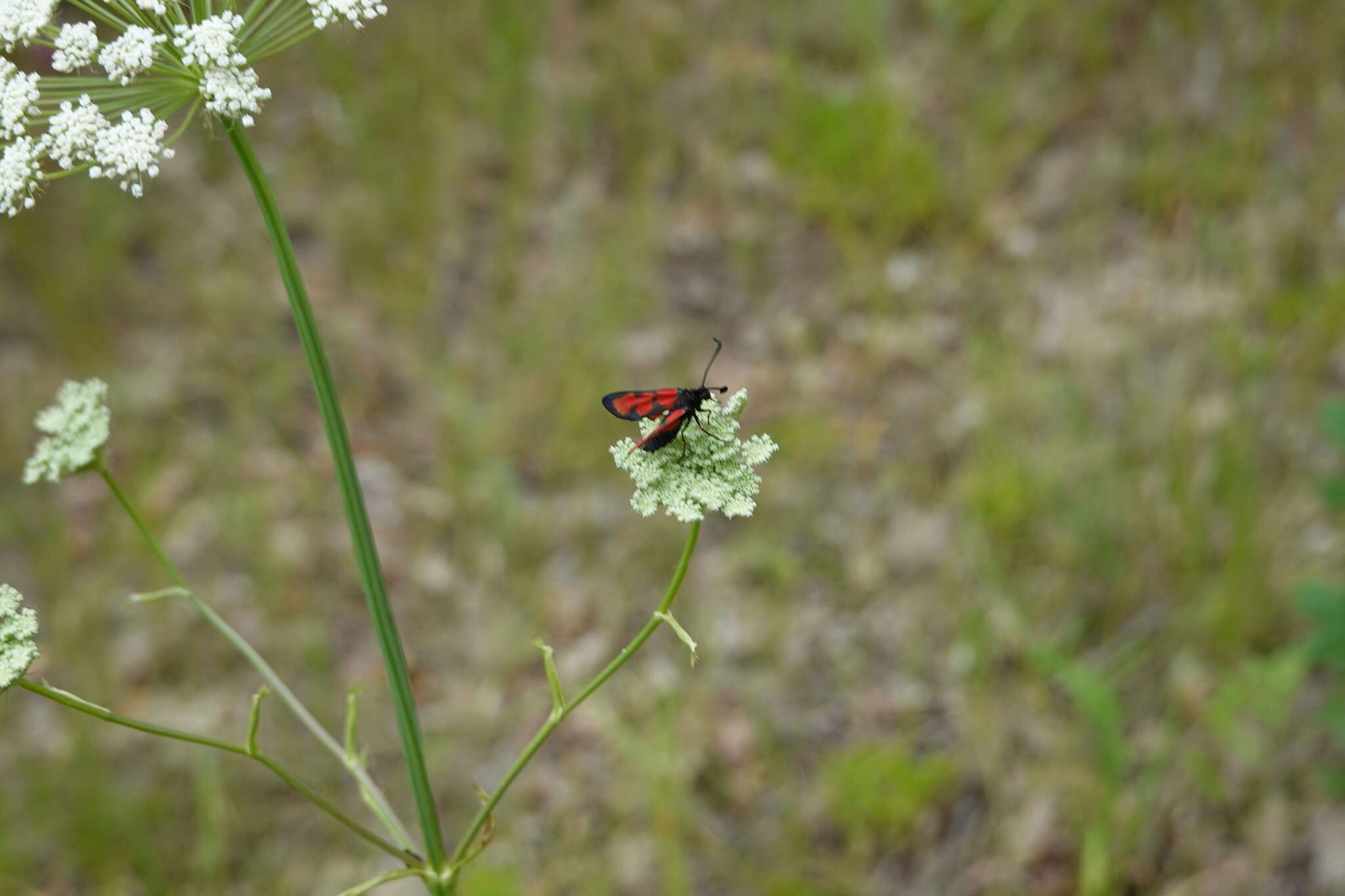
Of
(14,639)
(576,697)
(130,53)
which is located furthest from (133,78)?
(576,697)

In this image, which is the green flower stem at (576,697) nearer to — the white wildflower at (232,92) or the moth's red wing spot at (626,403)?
the moth's red wing spot at (626,403)

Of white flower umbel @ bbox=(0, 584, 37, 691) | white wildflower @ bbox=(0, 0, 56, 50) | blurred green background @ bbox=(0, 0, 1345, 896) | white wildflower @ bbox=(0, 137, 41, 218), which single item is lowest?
white flower umbel @ bbox=(0, 584, 37, 691)


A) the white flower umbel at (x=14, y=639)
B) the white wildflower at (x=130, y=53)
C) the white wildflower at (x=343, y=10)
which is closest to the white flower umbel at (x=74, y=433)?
the white flower umbel at (x=14, y=639)

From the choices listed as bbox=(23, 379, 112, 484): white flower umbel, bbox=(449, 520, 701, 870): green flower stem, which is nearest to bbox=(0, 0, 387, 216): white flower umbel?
bbox=(23, 379, 112, 484): white flower umbel

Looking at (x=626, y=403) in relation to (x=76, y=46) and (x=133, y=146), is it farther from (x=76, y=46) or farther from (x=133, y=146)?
(x=76, y=46)

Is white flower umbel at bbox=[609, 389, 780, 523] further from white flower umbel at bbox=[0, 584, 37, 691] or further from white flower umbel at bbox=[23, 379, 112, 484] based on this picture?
white flower umbel at bbox=[23, 379, 112, 484]

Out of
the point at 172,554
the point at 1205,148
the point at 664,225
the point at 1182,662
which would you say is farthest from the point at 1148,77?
the point at 172,554

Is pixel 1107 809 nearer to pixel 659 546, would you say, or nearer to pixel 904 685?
pixel 904 685
